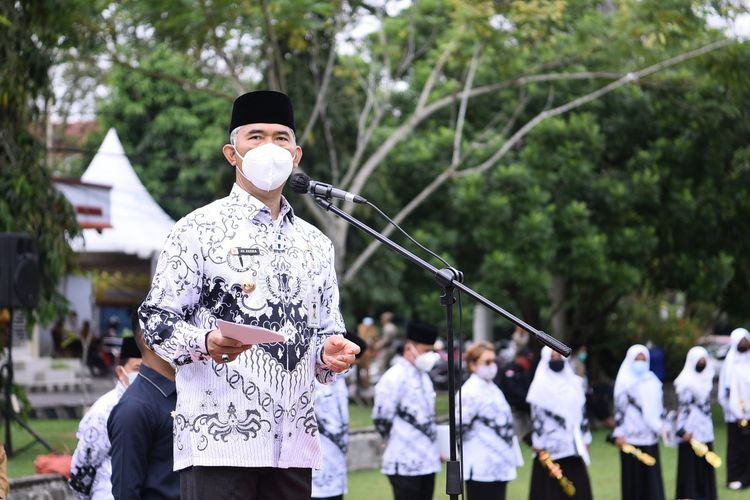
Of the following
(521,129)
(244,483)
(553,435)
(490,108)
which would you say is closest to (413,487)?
(553,435)

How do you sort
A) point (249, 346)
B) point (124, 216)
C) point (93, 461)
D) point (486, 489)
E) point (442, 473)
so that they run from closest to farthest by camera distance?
point (249, 346)
point (93, 461)
point (486, 489)
point (442, 473)
point (124, 216)

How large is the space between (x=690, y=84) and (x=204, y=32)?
8.58m

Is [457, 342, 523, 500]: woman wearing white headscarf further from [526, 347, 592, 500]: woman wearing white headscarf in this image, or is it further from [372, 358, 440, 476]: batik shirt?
[526, 347, 592, 500]: woman wearing white headscarf

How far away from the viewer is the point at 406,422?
11578 millimetres

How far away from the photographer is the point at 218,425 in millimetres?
4066

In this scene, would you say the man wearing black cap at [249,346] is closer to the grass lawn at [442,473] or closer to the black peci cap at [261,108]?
the black peci cap at [261,108]

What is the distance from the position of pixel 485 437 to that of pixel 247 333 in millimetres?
8106

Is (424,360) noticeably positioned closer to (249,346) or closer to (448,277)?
(448,277)

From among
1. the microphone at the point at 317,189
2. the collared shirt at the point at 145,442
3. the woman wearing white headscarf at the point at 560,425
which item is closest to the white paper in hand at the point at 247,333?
the microphone at the point at 317,189

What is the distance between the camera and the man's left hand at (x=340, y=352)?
418 cm

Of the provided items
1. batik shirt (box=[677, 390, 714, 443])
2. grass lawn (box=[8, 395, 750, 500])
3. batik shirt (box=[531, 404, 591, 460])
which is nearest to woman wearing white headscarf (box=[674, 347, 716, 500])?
batik shirt (box=[677, 390, 714, 443])

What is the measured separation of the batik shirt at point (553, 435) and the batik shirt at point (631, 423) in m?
1.52

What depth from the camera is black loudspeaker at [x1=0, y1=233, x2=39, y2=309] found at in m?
14.3

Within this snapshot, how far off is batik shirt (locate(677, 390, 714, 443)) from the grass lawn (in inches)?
36.6
